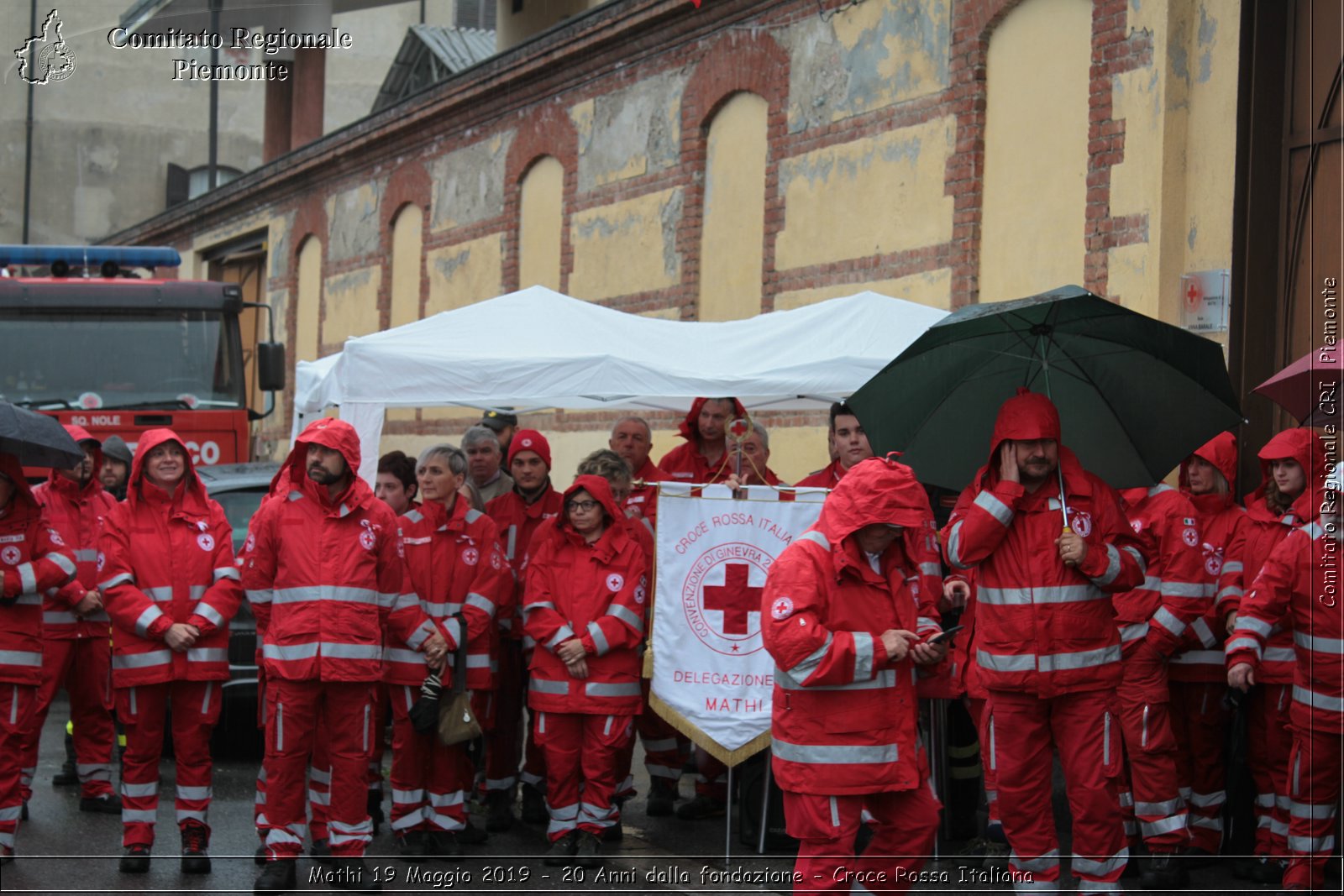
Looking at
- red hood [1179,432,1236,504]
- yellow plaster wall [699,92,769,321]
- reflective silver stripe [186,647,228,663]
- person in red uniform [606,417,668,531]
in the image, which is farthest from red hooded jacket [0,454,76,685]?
yellow plaster wall [699,92,769,321]

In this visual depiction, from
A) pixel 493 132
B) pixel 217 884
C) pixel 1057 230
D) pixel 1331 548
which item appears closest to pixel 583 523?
pixel 217 884

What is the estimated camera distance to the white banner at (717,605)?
7887 mm

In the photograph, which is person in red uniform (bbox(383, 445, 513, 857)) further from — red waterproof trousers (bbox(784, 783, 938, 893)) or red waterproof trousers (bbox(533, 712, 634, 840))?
red waterproof trousers (bbox(784, 783, 938, 893))

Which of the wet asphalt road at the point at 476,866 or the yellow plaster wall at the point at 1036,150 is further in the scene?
the yellow plaster wall at the point at 1036,150

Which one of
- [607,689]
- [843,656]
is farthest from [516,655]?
[843,656]

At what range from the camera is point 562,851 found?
793cm

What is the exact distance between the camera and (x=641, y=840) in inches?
334

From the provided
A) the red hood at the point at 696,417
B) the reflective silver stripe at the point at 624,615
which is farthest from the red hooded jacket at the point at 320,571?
the red hood at the point at 696,417

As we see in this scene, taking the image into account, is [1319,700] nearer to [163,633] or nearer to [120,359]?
[163,633]

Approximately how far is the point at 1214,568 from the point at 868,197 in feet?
18.7

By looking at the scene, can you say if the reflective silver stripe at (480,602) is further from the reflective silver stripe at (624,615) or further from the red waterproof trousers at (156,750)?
the red waterproof trousers at (156,750)

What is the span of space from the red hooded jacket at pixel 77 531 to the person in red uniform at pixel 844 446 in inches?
163

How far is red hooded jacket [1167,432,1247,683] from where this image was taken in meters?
7.88

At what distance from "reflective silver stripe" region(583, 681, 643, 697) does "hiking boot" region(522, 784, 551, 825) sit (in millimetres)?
1296
